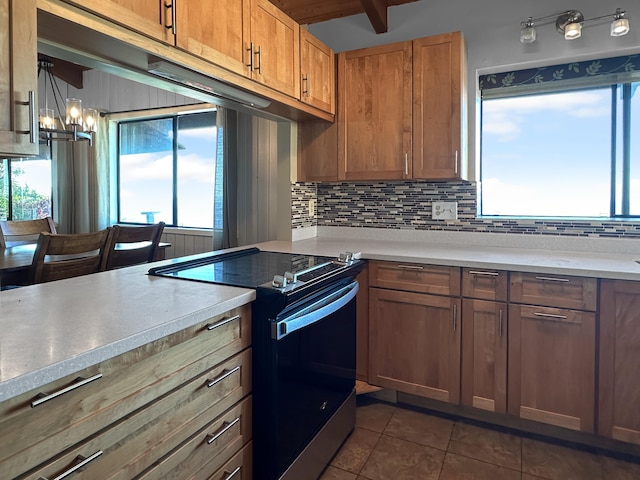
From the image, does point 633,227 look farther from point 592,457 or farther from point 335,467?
point 335,467

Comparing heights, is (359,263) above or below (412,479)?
above

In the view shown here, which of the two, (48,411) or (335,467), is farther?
(335,467)

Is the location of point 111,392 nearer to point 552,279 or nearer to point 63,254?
point 63,254

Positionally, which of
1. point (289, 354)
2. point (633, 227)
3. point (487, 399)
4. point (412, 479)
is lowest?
point (412, 479)

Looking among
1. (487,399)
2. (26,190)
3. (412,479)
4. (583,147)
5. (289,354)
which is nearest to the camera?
(289,354)

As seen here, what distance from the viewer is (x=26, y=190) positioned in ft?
17.3

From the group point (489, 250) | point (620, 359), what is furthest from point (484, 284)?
point (620, 359)

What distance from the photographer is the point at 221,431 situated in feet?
4.22

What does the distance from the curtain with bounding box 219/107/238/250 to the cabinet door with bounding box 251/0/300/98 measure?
139cm

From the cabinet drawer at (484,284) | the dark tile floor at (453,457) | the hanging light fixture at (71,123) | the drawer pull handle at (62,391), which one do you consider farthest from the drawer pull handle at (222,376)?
the hanging light fixture at (71,123)

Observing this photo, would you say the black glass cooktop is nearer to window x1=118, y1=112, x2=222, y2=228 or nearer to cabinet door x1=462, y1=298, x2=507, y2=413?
cabinet door x1=462, y1=298, x2=507, y2=413

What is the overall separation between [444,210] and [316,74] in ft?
3.83

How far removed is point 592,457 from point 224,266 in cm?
188

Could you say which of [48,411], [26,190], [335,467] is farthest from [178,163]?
[48,411]
